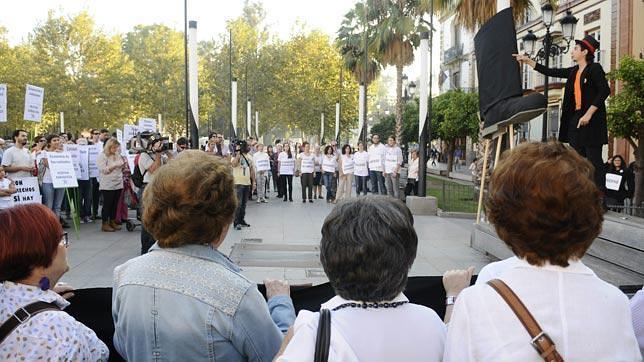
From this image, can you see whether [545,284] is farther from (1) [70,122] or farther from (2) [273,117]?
(2) [273,117]

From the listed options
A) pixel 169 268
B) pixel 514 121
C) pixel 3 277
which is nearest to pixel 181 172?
pixel 169 268

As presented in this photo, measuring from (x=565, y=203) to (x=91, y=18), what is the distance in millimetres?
43167

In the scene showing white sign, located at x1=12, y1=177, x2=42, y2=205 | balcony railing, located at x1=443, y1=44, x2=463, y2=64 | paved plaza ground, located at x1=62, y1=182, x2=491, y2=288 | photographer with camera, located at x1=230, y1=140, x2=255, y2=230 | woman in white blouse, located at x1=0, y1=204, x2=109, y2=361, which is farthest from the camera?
balcony railing, located at x1=443, y1=44, x2=463, y2=64

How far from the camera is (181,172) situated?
7.84 ft

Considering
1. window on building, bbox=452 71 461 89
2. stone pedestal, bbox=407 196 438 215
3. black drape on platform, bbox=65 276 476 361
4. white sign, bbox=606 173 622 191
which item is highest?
window on building, bbox=452 71 461 89

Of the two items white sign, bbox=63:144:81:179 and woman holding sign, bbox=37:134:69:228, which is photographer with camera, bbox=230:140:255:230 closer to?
white sign, bbox=63:144:81:179

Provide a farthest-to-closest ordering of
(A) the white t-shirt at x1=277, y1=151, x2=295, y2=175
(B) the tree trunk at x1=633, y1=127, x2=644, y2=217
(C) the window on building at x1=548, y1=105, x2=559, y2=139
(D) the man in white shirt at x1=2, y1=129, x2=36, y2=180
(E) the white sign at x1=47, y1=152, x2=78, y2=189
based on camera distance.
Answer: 1. (C) the window on building at x1=548, y1=105, x2=559, y2=139
2. (A) the white t-shirt at x1=277, y1=151, x2=295, y2=175
3. (B) the tree trunk at x1=633, y1=127, x2=644, y2=217
4. (E) the white sign at x1=47, y1=152, x2=78, y2=189
5. (D) the man in white shirt at x1=2, y1=129, x2=36, y2=180

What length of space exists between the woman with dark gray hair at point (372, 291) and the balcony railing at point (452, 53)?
56.1 metres

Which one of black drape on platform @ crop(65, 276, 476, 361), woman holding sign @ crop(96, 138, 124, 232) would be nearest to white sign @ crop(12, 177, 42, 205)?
woman holding sign @ crop(96, 138, 124, 232)

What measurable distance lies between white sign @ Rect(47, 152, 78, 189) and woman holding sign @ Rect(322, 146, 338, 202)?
8.88 m

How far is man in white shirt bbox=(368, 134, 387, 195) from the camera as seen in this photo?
17625 millimetres

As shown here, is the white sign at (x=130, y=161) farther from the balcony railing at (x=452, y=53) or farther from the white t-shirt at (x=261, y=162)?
the balcony railing at (x=452, y=53)

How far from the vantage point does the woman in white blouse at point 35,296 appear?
83.6 inches

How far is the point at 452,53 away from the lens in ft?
192
